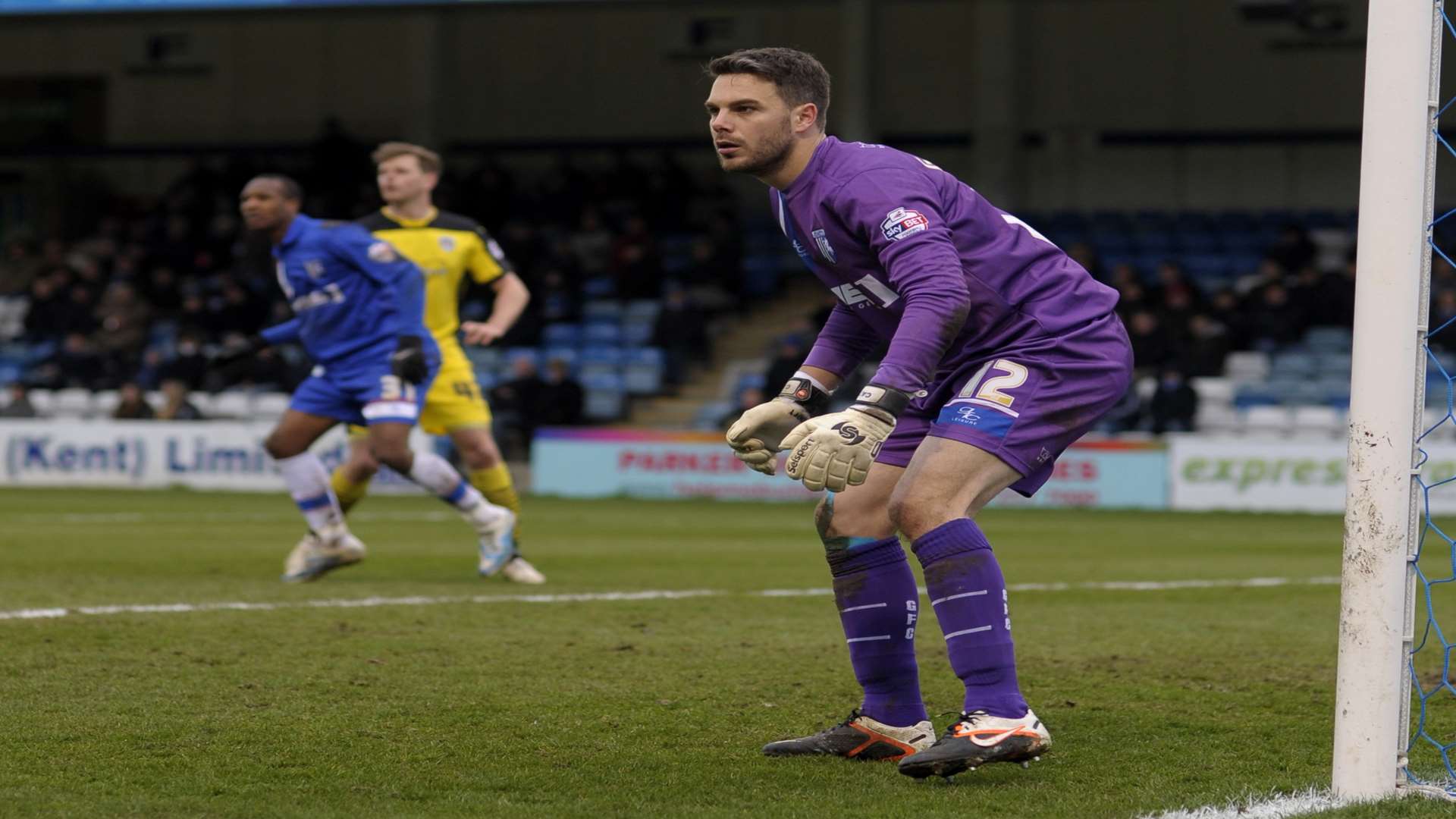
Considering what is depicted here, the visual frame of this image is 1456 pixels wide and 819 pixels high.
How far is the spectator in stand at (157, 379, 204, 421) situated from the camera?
20.8 meters

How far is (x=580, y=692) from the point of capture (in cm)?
522

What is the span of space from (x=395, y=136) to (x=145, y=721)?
27.0 meters

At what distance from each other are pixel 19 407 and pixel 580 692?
18.4 meters

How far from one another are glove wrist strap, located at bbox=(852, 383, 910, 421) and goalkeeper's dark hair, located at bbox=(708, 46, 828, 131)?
0.70 metres

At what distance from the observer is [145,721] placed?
4.52m

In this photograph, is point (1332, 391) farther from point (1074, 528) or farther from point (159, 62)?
point (159, 62)

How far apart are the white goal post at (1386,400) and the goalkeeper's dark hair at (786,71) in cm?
122

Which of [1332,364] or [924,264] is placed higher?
[924,264]

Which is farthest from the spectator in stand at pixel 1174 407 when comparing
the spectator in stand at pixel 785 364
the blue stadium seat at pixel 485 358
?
the blue stadium seat at pixel 485 358

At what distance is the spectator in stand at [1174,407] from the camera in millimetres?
18891

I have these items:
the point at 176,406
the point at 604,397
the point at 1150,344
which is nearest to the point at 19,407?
the point at 176,406

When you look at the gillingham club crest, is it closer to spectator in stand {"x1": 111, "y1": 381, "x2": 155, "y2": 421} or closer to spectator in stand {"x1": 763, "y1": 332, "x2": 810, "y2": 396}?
spectator in stand {"x1": 763, "y1": 332, "x2": 810, "y2": 396}

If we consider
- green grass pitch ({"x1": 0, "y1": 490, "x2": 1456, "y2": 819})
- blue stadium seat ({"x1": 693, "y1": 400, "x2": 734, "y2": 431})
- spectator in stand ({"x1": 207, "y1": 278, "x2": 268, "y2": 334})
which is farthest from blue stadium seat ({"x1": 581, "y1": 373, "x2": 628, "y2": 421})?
green grass pitch ({"x1": 0, "y1": 490, "x2": 1456, "y2": 819})

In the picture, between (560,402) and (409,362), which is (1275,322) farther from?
(409,362)
